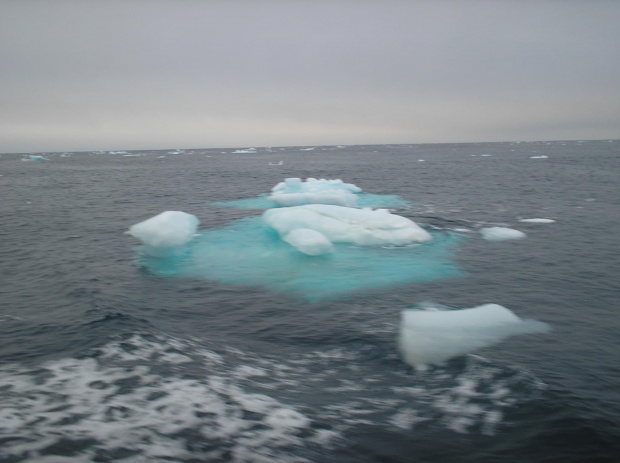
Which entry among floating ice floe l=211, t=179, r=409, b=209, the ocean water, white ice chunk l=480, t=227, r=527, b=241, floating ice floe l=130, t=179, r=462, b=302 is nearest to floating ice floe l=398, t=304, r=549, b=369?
the ocean water

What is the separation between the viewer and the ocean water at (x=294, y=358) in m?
3.95

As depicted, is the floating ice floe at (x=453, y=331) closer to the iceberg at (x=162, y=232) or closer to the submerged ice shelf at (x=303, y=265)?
the submerged ice shelf at (x=303, y=265)

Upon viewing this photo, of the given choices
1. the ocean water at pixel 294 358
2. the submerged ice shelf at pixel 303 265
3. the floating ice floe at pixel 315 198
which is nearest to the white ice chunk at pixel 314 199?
the floating ice floe at pixel 315 198

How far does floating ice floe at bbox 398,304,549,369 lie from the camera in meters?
5.60

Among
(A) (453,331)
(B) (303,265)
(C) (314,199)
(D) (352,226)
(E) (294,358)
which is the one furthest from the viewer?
(C) (314,199)

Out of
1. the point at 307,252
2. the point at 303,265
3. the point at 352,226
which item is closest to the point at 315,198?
the point at 352,226

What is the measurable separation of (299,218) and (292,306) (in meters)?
5.21

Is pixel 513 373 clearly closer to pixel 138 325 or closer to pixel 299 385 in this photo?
pixel 299 385

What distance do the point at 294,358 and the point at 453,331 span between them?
7.60ft

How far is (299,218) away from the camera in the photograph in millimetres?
12438

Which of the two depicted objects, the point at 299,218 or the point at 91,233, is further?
the point at 91,233

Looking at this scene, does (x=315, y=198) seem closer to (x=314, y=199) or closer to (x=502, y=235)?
(x=314, y=199)

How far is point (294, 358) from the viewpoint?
18.6 ft

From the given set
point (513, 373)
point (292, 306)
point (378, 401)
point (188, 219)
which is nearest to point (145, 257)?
point (188, 219)
